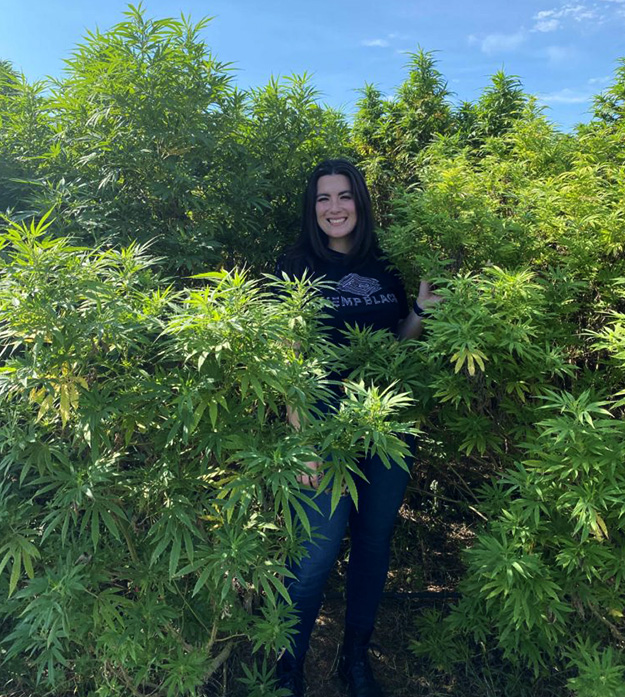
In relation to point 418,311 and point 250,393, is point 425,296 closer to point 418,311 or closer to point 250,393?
point 418,311

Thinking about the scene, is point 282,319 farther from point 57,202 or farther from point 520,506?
point 57,202

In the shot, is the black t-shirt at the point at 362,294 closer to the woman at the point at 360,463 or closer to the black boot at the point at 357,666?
the woman at the point at 360,463

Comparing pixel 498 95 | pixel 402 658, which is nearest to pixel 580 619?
pixel 402 658

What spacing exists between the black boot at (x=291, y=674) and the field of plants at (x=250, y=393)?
9cm

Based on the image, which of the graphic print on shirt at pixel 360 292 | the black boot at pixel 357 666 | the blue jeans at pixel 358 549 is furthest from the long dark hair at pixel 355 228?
the black boot at pixel 357 666

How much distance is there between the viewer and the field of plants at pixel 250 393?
1429 mm

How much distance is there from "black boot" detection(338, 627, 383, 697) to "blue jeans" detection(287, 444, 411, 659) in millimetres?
44

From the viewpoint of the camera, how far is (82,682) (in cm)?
195

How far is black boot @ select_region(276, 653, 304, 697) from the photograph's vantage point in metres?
2.07

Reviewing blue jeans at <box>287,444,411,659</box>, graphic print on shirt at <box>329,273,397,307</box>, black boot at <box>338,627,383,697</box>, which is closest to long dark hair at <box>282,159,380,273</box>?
graphic print on shirt at <box>329,273,397,307</box>

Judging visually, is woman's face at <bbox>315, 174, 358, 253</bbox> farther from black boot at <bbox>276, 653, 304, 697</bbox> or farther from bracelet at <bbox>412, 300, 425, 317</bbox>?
black boot at <bbox>276, 653, 304, 697</bbox>

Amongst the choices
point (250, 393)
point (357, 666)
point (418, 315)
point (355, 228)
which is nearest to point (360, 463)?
point (418, 315)

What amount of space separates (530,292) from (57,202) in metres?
1.77

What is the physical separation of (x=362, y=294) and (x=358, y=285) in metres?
0.05
